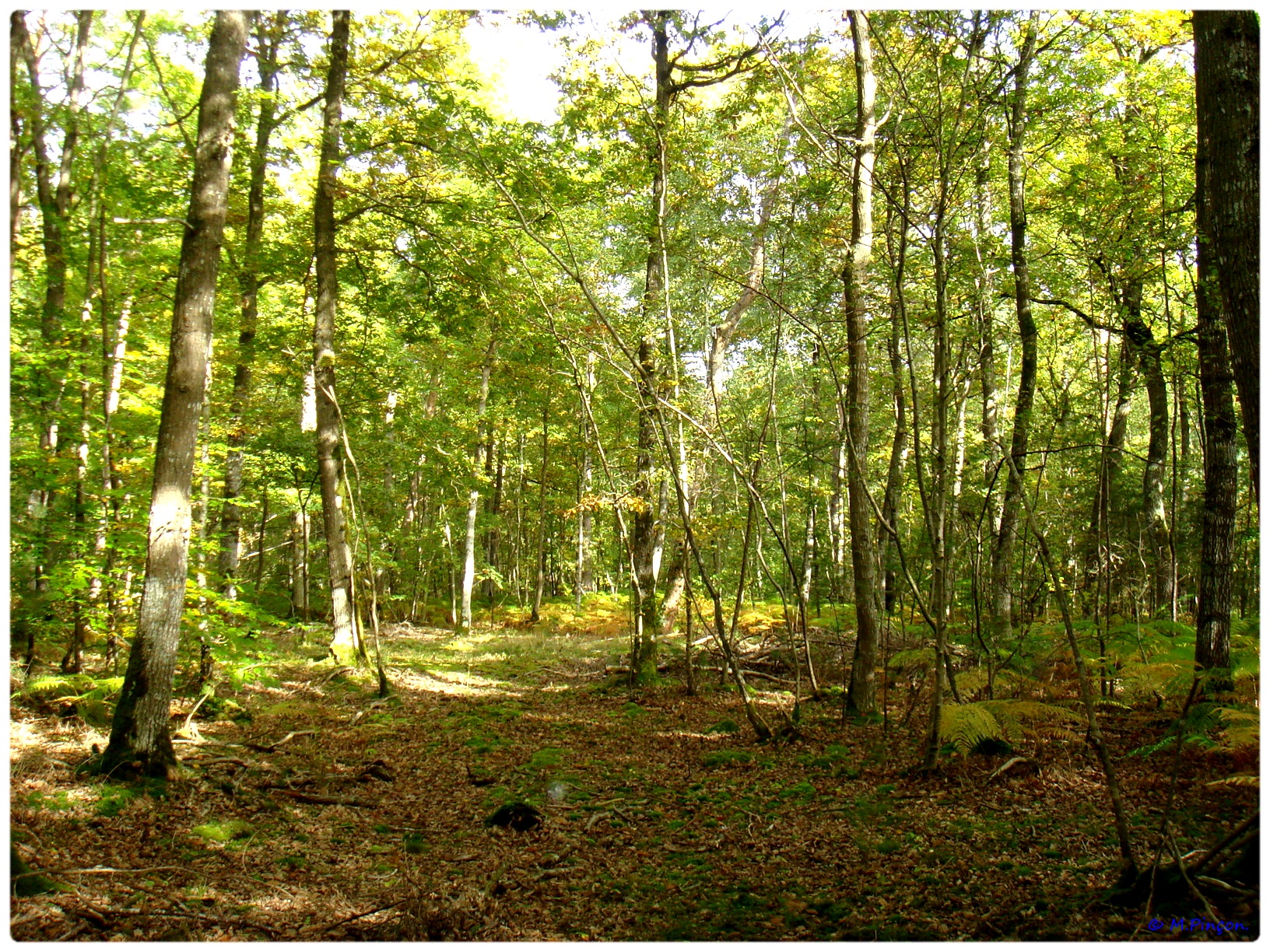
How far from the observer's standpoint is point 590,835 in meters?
5.03

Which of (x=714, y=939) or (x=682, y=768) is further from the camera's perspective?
(x=682, y=768)

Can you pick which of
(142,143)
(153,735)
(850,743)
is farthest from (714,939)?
(142,143)

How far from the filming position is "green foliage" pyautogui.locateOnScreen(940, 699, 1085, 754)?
5207mm

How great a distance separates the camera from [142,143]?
316 inches

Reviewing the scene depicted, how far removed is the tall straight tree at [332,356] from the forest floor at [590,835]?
9.84 feet

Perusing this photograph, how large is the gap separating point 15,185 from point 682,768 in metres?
10.7

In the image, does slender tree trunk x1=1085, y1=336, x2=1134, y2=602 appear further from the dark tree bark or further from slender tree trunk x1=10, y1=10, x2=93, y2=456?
slender tree trunk x1=10, y1=10, x2=93, y2=456

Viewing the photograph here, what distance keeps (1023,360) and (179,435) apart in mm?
10368

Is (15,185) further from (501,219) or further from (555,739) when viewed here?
(555,739)

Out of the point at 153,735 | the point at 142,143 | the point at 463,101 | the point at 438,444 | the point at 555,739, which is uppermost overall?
the point at 463,101

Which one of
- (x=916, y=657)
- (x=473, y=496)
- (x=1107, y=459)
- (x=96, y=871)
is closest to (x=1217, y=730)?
(x=1107, y=459)

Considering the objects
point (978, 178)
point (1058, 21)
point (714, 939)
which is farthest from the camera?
point (1058, 21)

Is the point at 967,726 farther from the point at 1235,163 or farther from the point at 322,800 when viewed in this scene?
the point at 322,800

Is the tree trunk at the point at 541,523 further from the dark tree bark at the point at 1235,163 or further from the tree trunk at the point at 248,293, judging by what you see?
the dark tree bark at the point at 1235,163
